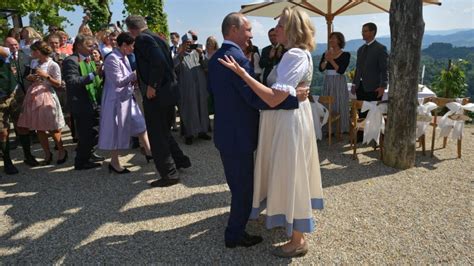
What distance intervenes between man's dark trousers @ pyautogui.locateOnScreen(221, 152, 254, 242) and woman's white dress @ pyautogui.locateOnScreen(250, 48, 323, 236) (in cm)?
6

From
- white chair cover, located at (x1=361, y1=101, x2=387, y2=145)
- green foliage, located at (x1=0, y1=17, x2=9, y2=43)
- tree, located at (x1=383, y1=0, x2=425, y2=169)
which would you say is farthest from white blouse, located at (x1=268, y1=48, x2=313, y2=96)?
green foliage, located at (x1=0, y1=17, x2=9, y2=43)

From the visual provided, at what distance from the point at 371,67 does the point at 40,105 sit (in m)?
4.96

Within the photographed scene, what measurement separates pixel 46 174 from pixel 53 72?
1.41m

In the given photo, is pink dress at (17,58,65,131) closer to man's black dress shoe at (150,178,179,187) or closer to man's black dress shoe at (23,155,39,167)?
man's black dress shoe at (23,155,39,167)

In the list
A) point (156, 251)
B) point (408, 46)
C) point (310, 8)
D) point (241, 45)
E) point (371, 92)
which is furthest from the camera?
point (310, 8)

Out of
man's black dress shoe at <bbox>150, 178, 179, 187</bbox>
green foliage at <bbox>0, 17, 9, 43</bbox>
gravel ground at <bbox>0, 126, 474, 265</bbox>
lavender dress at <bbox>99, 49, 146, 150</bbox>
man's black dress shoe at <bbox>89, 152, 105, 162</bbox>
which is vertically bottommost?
gravel ground at <bbox>0, 126, 474, 265</bbox>

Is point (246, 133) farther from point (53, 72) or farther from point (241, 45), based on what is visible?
point (53, 72)

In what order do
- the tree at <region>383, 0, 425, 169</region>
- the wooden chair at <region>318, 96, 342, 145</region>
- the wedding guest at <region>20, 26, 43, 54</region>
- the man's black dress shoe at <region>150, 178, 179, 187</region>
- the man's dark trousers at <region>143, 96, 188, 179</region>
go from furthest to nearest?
the wedding guest at <region>20, 26, 43, 54</region> < the wooden chair at <region>318, 96, 342, 145</region> < the tree at <region>383, 0, 425, 169</region> < the man's black dress shoe at <region>150, 178, 179, 187</region> < the man's dark trousers at <region>143, 96, 188, 179</region>

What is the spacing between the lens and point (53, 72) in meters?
5.20

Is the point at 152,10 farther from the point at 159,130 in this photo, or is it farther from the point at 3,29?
the point at 159,130

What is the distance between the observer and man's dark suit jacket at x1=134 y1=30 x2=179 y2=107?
402cm

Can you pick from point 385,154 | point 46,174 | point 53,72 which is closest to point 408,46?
point 385,154

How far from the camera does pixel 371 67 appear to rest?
19.6 ft

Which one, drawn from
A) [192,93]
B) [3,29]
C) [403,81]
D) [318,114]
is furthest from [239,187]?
[3,29]
